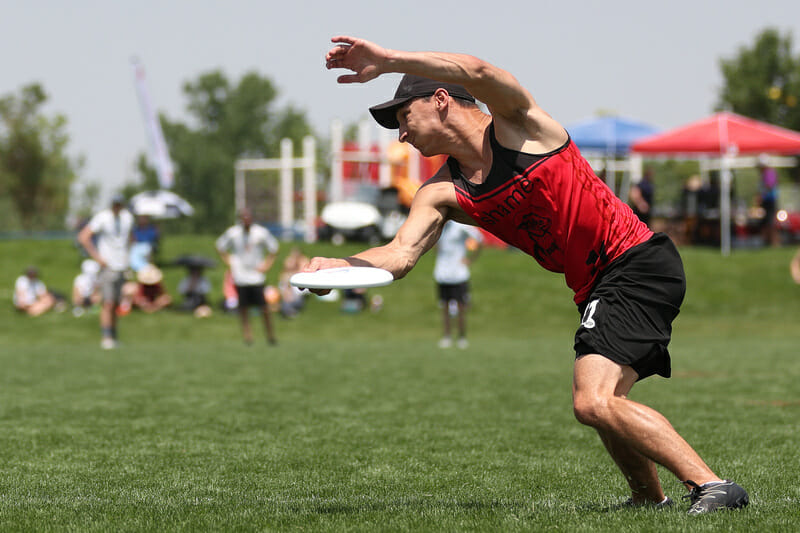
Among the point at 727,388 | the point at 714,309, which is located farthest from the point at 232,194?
the point at 727,388

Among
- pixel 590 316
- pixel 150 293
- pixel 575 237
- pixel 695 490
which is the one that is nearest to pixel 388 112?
pixel 575 237

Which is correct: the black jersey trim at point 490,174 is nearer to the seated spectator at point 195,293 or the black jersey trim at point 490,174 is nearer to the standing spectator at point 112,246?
the standing spectator at point 112,246

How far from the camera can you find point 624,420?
159 inches

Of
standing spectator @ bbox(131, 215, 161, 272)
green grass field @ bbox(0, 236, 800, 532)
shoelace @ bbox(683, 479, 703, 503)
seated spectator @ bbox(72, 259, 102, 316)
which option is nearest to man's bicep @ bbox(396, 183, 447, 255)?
green grass field @ bbox(0, 236, 800, 532)

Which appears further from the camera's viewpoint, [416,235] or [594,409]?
[416,235]

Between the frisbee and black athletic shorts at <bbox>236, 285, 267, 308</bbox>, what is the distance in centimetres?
1285

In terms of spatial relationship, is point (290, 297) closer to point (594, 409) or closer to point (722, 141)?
point (722, 141)

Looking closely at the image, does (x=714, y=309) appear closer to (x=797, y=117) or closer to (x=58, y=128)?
(x=797, y=117)

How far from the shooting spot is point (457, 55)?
148 inches

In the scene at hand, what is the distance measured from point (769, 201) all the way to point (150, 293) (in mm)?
17367

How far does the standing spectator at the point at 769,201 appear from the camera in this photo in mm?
27484

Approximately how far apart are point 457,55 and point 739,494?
2162mm

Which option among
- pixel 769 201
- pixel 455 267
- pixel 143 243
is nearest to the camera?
pixel 455 267

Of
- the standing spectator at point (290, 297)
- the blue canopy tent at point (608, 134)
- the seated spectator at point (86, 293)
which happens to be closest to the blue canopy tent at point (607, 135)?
the blue canopy tent at point (608, 134)
